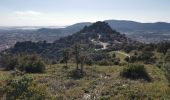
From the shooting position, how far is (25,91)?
20000mm

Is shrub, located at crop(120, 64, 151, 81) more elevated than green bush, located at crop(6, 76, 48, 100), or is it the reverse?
green bush, located at crop(6, 76, 48, 100)

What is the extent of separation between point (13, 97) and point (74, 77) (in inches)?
1451

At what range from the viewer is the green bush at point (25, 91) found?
63.7 ft

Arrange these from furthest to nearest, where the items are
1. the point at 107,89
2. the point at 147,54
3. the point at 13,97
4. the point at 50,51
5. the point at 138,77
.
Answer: the point at 50,51 < the point at 147,54 < the point at 138,77 < the point at 107,89 < the point at 13,97

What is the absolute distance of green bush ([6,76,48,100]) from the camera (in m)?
19.4

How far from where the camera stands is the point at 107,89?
42.9 metres

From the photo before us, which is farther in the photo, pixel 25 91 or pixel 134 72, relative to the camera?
pixel 134 72

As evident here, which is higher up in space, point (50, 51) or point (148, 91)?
point (148, 91)

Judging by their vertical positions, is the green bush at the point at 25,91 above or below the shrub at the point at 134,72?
above

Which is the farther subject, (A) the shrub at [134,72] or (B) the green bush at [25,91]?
(A) the shrub at [134,72]

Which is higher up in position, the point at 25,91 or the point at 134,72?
the point at 25,91

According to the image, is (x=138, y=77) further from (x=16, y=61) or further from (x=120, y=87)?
(x=16, y=61)

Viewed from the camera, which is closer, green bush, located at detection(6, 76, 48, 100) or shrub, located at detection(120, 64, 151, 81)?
green bush, located at detection(6, 76, 48, 100)

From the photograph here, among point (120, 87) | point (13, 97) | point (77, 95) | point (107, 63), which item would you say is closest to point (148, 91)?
point (120, 87)
